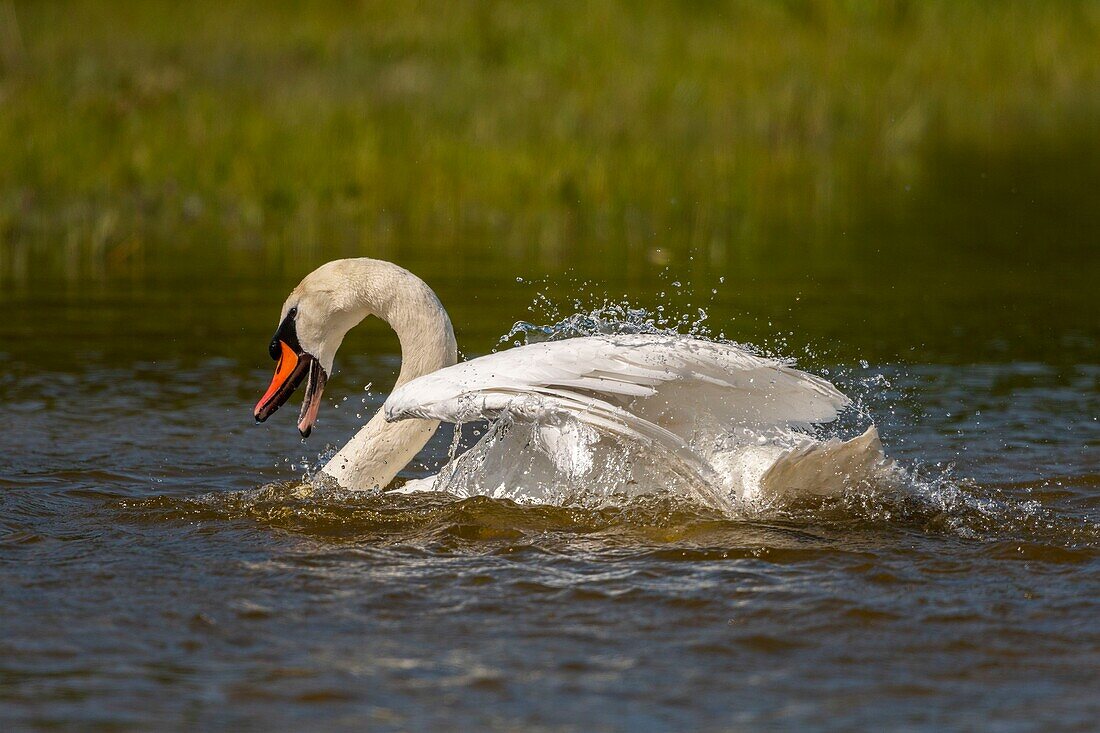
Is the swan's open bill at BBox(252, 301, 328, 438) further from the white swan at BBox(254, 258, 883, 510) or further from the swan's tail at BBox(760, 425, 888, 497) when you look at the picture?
the swan's tail at BBox(760, 425, 888, 497)

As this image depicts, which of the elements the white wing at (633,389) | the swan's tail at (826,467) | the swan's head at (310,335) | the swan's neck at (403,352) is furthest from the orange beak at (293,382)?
the swan's tail at (826,467)

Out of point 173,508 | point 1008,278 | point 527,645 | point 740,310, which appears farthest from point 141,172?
point 527,645

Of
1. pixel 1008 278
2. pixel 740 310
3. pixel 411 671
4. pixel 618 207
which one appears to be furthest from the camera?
pixel 618 207

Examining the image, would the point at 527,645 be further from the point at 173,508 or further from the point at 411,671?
the point at 173,508

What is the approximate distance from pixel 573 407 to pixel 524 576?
600 mm

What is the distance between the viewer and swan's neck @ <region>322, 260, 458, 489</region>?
6320 millimetres

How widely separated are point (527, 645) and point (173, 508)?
7.02ft

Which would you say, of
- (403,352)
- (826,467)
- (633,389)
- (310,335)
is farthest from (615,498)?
(310,335)

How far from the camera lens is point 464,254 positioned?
11.5m

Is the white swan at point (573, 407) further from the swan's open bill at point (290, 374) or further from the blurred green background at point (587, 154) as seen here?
the blurred green background at point (587, 154)

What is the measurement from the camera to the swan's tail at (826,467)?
17.3 feet

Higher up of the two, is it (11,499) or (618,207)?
(618,207)

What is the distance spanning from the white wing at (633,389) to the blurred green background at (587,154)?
10.1ft

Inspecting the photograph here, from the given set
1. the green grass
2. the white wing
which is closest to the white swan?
the white wing
